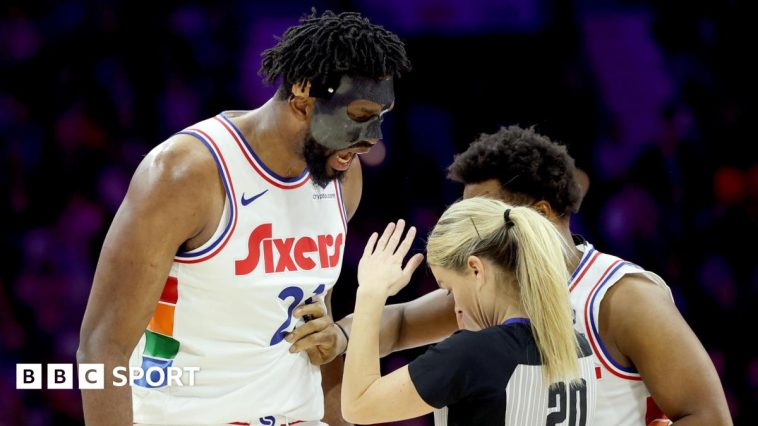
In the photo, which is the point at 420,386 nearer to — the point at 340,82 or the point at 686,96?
the point at 340,82

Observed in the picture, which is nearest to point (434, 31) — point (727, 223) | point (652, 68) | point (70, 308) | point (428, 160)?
point (428, 160)

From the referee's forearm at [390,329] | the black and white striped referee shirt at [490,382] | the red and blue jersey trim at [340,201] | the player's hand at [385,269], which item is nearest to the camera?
the black and white striped referee shirt at [490,382]

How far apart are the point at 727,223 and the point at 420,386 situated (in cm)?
333

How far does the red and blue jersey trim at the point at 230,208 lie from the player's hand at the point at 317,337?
0.99 ft

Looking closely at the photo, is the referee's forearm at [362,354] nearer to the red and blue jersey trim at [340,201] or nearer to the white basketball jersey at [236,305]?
the white basketball jersey at [236,305]

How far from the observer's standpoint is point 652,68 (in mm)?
4750

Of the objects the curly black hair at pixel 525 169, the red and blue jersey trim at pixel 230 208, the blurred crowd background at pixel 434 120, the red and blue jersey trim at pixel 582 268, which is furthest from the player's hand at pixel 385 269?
the blurred crowd background at pixel 434 120

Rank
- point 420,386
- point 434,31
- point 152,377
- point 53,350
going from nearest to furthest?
1. point 420,386
2. point 152,377
3. point 53,350
4. point 434,31

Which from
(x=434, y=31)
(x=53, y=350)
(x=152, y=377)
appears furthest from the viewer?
(x=434, y=31)

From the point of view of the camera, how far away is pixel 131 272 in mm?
1992

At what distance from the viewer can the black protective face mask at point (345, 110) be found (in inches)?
88.8

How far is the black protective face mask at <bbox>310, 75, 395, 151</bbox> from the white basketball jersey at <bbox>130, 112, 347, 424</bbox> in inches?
6.4

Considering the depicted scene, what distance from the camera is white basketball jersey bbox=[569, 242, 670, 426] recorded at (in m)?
2.30

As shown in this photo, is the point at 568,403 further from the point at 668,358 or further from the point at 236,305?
the point at 236,305
